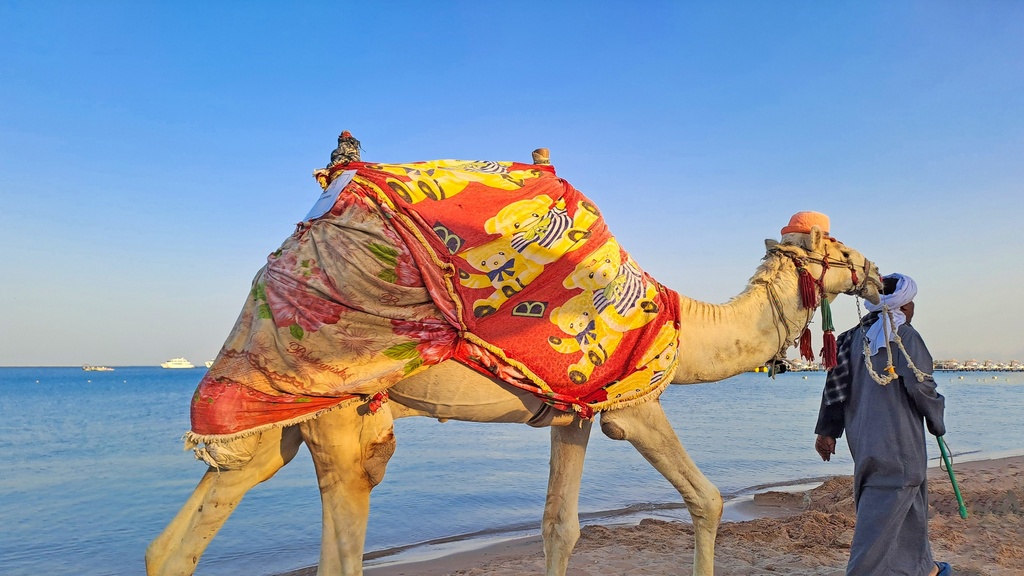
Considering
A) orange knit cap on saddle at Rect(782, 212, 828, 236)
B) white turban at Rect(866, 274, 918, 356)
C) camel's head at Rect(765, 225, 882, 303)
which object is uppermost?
orange knit cap on saddle at Rect(782, 212, 828, 236)

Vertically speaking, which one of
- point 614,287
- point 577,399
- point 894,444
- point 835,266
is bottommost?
point 894,444

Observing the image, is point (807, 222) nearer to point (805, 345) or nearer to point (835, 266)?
point (835, 266)

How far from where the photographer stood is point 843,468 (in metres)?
13.8

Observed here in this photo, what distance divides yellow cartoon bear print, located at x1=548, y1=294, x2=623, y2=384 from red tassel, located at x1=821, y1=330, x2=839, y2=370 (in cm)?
134

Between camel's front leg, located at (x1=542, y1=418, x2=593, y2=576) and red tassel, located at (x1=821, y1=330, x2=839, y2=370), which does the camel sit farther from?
red tassel, located at (x1=821, y1=330, x2=839, y2=370)

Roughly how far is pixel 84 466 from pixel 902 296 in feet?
55.3

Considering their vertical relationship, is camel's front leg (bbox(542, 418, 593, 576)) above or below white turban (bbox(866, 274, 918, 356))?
below

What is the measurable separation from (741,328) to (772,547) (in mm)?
3136

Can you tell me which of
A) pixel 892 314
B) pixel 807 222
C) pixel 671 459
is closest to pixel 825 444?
pixel 892 314

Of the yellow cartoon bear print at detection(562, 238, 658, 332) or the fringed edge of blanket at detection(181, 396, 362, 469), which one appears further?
the yellow cartoon bear print at detection(562, 238, 658, 332)

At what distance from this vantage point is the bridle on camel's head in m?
4.10

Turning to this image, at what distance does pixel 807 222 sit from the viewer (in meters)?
4.31

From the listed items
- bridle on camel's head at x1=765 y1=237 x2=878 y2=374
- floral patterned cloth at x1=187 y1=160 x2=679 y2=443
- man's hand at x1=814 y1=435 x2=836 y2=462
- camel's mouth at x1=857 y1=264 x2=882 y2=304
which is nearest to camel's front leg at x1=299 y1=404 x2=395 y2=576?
floral patterned cloth at x1=187 y1=160 x2=679 y2=443

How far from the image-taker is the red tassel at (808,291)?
4.10 m
